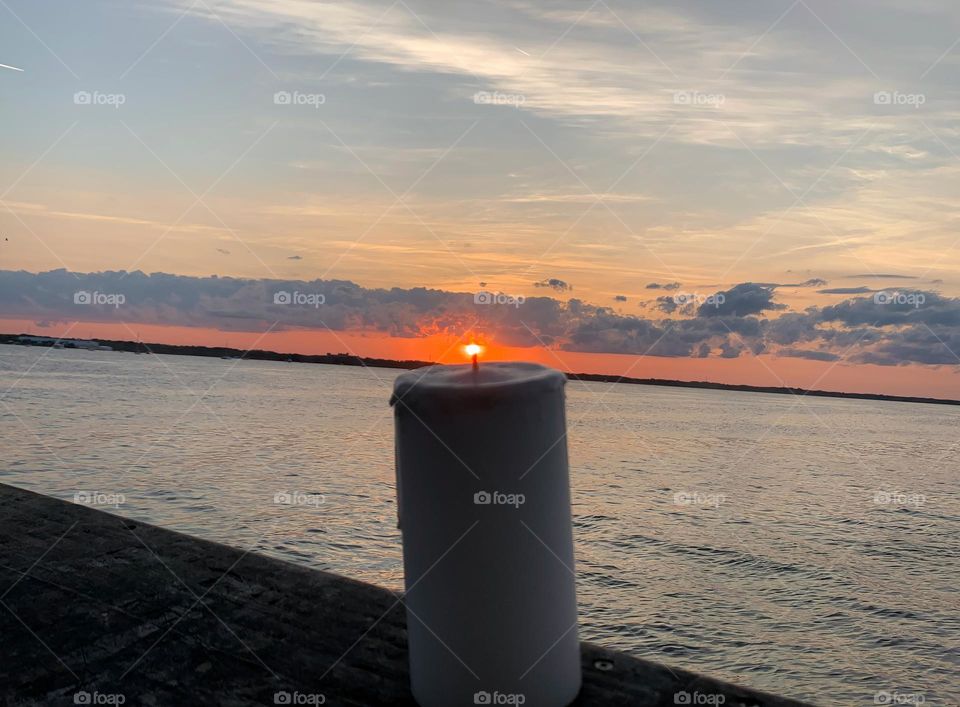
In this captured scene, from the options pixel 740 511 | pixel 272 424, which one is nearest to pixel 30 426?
pixel 272 424

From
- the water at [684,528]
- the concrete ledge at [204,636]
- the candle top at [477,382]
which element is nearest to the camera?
the candle top at [477,382]

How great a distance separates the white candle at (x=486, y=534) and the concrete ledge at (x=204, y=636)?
0.42m

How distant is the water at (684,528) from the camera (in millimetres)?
12953

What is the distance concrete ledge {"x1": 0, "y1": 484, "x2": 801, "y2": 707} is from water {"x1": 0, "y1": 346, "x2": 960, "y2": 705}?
28.5 ft

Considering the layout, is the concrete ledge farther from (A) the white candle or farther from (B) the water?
(B) the water

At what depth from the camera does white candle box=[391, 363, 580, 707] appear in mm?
3143

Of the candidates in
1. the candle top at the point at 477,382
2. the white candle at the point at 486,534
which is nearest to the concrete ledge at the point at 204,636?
the white candle at the point at 486,534

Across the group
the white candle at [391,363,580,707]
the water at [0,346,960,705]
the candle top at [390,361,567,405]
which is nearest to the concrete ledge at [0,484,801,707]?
the white candle at [391,363,580,707]

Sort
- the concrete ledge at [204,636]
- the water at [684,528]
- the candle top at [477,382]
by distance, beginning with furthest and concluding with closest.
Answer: the water at [684,528], the concrete ledge at [204,636], the candle top at [477,382]

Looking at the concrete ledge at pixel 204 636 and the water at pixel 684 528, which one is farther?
the water at pixel 684 528

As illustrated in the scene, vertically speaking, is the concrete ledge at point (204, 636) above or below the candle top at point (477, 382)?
below

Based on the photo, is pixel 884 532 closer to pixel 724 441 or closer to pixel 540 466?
pixel 540 466

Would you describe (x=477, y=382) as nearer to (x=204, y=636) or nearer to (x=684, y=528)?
(x=204, y=636)

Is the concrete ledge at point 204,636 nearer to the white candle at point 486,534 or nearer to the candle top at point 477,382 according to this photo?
the white candle at point 486,534
